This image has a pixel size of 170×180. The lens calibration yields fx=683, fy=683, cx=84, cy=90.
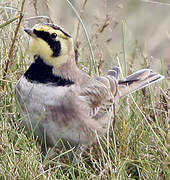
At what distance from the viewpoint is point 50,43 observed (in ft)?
15.1

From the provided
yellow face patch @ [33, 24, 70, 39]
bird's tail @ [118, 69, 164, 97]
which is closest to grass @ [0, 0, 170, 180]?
bird's tail @ [118, 69, 164, 97]

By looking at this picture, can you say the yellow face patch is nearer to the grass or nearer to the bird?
the bird

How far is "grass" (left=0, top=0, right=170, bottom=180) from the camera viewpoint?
13.6ft

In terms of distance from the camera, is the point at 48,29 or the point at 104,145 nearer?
the point at 48,29

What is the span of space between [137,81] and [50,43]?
116 cm

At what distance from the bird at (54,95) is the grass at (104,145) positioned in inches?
4.1

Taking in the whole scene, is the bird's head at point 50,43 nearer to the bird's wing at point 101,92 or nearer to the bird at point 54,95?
the bird at point 54,95

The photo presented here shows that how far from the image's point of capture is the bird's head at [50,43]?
14.9 ft

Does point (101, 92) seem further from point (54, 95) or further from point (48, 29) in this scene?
point (48, 29)

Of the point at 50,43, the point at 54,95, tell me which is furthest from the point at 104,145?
the point at 50,43

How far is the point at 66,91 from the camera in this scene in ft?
15.5

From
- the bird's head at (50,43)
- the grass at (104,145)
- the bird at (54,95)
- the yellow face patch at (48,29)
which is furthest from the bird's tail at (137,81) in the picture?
the yellow face patch at (48,29)

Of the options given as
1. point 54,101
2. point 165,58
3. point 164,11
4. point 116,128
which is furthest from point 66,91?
point 164,11

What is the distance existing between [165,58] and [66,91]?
1347mm
